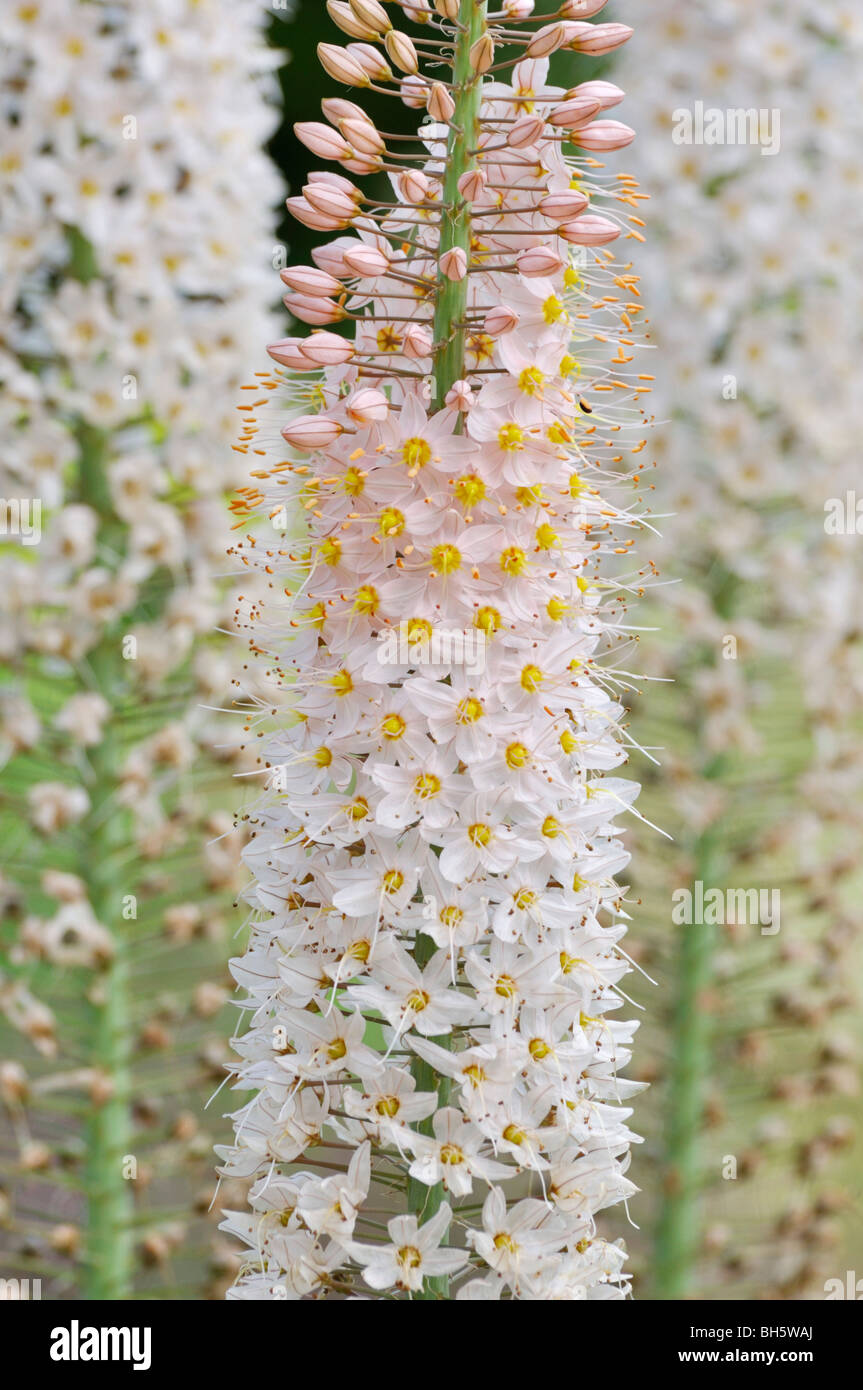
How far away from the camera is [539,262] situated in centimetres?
125

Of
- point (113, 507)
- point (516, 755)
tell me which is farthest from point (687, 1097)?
point (516, 755)

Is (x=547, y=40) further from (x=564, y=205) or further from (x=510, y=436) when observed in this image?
(x=510, y=436)

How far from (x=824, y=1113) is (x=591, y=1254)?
2220mm

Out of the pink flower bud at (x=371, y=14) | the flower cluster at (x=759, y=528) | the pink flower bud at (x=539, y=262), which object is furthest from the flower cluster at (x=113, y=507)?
the pink flower bud at (x=539, y=262)

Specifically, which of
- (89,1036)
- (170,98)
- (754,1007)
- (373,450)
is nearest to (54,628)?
(89,1036)

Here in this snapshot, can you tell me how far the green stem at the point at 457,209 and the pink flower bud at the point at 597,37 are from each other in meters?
0.09

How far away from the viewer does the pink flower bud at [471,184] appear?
1255mm

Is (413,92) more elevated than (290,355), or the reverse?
(413,92)

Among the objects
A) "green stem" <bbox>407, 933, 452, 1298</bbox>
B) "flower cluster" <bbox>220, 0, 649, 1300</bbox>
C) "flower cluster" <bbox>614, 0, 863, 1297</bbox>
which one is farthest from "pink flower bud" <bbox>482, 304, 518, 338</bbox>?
"flower cluster" <bbox>614, 0, 863, 1297</bbox>

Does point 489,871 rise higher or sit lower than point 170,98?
lower

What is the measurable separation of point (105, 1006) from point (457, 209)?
5.33ft

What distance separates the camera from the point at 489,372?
1.31 metres

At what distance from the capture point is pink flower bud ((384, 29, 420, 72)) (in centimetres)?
133
